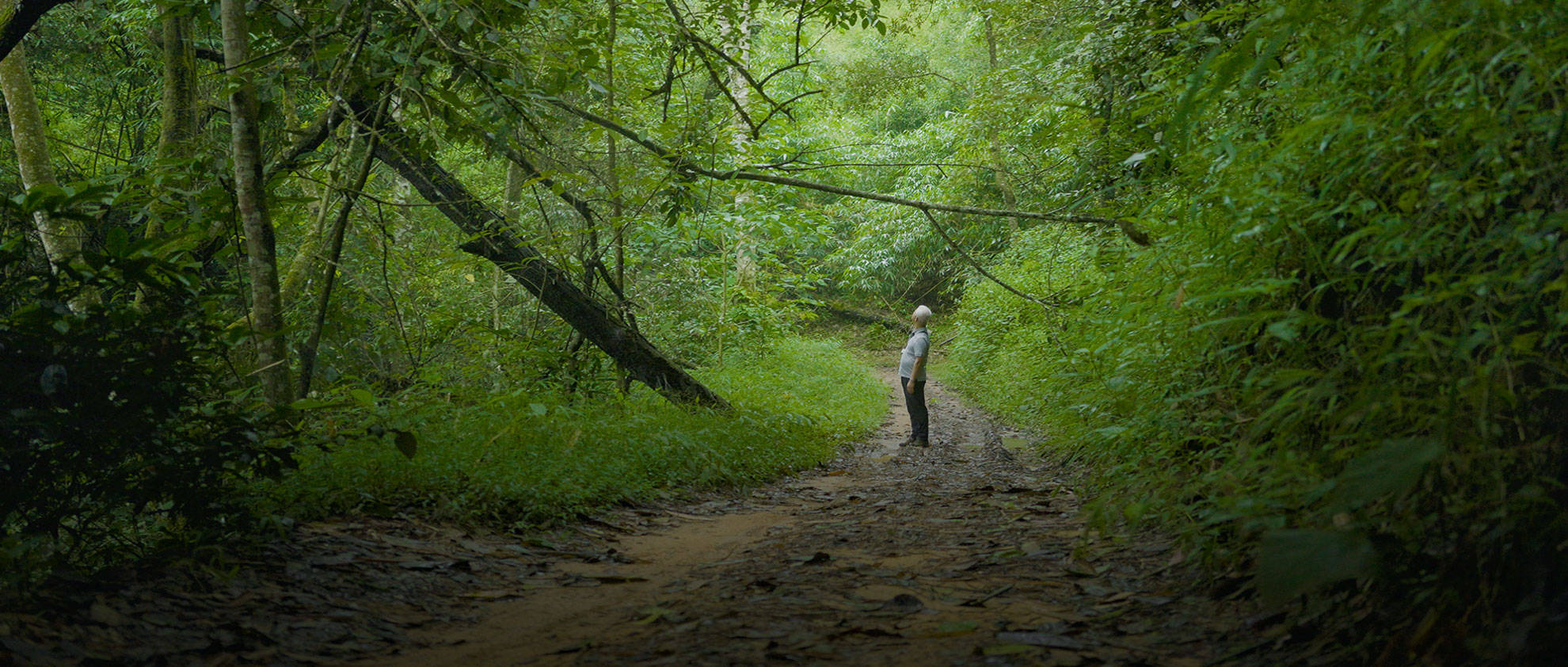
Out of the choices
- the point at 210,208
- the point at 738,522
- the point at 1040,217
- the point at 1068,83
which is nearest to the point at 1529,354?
the point at 1040,217

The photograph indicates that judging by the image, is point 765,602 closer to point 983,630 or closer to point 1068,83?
point 983,630

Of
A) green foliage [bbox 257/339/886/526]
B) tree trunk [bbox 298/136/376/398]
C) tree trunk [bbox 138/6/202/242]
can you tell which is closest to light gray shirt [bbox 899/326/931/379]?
green foliage [bbox 257/339/886/526]

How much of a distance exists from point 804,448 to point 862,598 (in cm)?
553

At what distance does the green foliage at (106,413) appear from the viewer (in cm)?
310

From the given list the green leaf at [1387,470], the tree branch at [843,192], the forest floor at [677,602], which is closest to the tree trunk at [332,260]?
the tree branch at [843,192]

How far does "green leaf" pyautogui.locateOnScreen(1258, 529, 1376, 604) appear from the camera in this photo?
204 centimetres

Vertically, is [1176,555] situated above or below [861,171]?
below

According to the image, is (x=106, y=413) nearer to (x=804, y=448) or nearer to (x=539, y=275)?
(x=539, y=275)

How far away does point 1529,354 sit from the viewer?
2096 millimetres

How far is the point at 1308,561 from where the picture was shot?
2096mm

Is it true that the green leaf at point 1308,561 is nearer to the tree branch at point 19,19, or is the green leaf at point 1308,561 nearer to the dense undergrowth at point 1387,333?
the dense undergrowth at point 1387,333

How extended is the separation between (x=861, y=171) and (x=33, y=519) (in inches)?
1065

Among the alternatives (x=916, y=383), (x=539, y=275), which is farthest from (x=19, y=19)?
(x=916, y=383)

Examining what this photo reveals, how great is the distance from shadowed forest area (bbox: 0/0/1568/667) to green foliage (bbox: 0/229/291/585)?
16 mm
